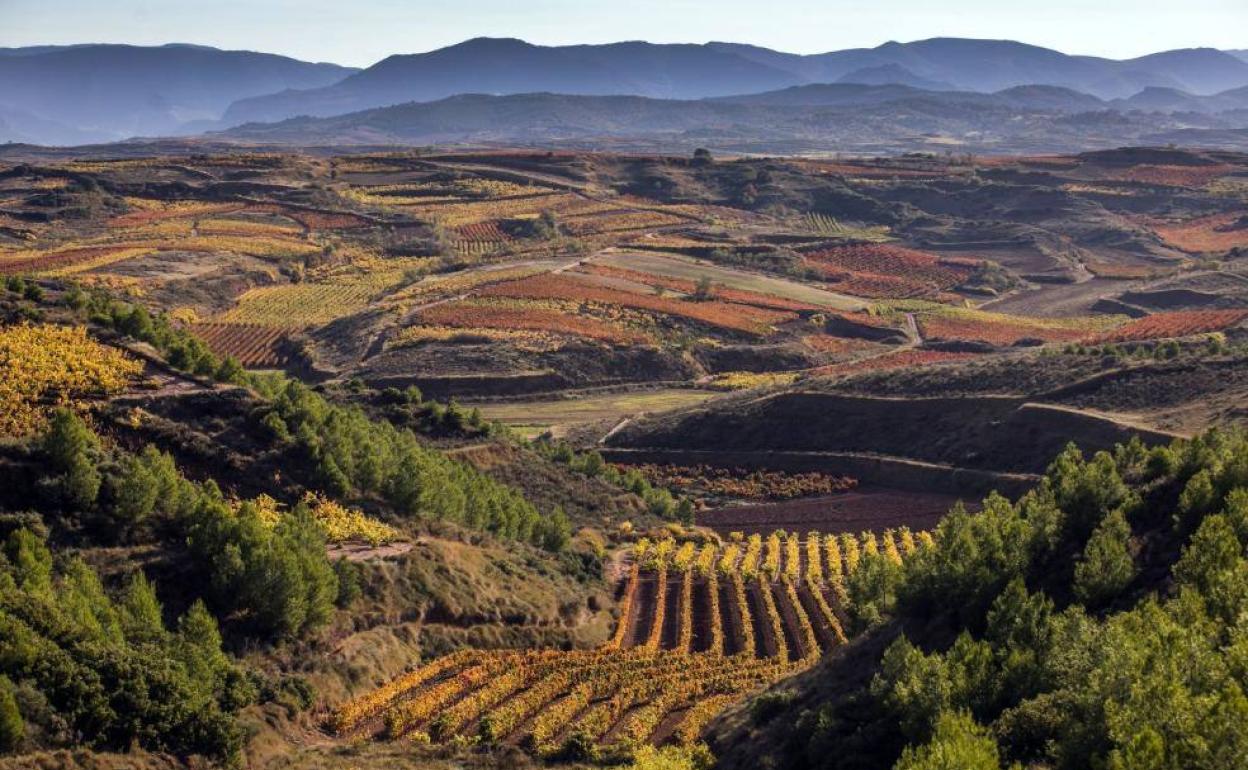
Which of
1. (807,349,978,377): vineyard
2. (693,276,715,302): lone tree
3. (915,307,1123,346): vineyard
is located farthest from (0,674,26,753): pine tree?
(693,276,715,302): lone tree

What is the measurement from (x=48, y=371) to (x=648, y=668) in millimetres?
22548

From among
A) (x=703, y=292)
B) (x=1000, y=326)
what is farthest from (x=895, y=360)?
(x=703, y=292)

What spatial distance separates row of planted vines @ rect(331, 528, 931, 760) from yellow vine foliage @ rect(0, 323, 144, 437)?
50.7 feet

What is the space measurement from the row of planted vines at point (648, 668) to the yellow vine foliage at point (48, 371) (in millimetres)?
15452

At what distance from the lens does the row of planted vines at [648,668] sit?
32.3 metres

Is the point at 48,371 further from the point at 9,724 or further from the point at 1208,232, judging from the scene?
the point at 1208,232

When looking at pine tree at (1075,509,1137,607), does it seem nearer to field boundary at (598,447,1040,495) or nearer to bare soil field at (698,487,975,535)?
bare soil field at (698,487,975,535)

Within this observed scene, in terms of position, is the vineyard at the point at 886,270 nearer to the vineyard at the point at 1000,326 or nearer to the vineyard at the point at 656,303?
the vineyard at the point at 1000,326

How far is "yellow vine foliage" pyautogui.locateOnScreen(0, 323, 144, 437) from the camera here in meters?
39.9

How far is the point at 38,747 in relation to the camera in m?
24.7

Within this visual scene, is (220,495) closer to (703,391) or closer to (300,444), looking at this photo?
(300,444)

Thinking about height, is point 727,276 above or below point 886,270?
above

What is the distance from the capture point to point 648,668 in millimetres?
38531

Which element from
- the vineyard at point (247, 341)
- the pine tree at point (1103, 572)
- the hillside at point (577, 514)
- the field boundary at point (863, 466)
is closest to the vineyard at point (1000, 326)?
the hillside at point (577, 514)
